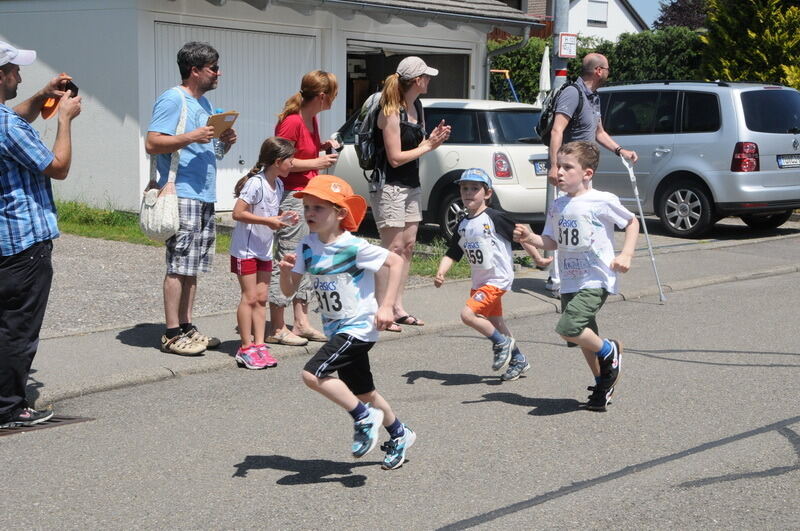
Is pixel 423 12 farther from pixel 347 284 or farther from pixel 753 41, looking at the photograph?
pixel 347 284

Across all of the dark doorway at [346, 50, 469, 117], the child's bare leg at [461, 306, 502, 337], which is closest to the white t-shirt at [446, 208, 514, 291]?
the child's bare leg at [461, 306, 502, 337]

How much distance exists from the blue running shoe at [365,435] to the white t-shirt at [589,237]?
5.63ft

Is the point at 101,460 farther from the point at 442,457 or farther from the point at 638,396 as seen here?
the point at 638,396

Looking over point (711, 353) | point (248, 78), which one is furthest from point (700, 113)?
point (711, 353)

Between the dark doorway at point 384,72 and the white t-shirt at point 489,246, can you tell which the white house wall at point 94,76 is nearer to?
the dark doorway at point 384,72

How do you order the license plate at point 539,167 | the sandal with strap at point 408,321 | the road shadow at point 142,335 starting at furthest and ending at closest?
the license plate at point 539,167 < the sandal with strap at point 408,321 < the road shadow at point 142,335

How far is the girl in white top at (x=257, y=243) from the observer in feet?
22.8

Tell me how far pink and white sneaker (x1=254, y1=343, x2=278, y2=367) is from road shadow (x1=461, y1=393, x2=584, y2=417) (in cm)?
150

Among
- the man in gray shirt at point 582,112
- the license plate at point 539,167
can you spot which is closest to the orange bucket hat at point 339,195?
the man in gray shirt at point 582,112

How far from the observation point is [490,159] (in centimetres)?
1179

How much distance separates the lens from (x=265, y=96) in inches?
592

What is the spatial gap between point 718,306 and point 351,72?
10071 mm

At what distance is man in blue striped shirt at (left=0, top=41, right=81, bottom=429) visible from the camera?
546 centimetres

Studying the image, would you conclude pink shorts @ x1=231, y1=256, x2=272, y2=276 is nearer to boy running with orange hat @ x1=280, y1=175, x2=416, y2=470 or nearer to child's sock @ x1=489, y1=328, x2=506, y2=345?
child's sock @ x1=489, y1=328, x2=506, y2=345
